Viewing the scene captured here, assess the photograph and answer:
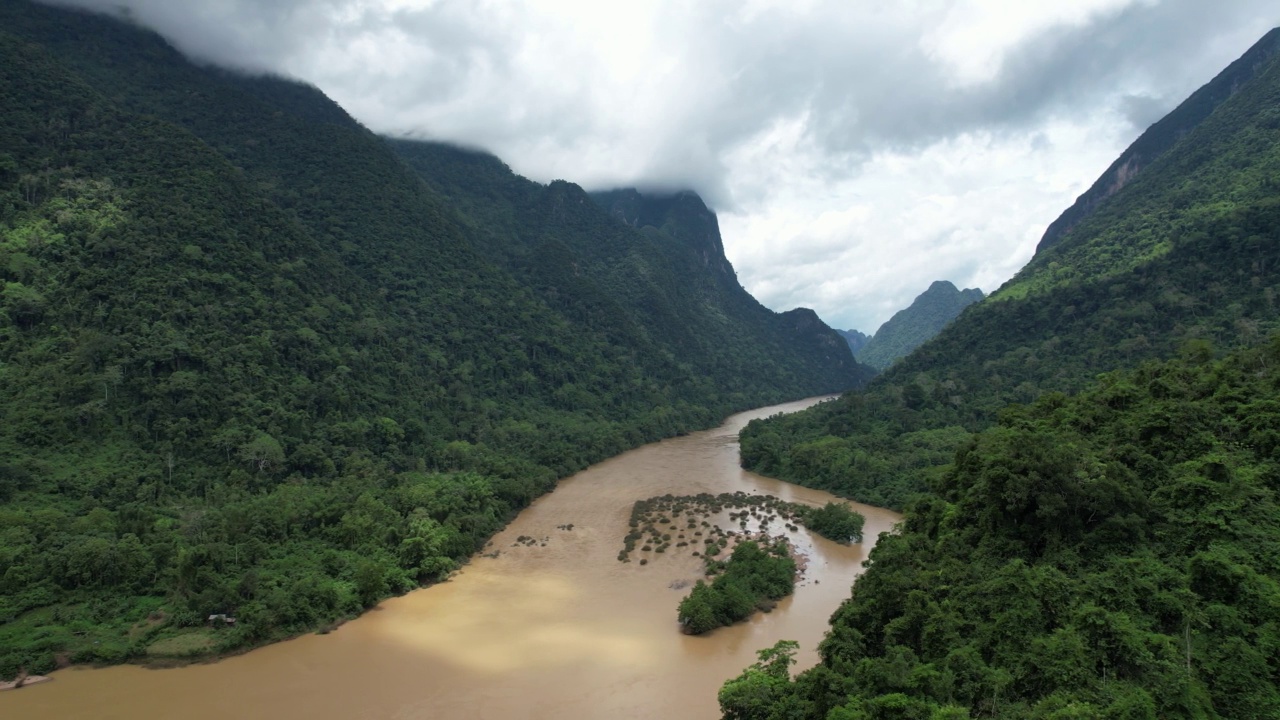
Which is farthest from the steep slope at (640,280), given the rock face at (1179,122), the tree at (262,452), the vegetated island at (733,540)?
the tree at (262,452)

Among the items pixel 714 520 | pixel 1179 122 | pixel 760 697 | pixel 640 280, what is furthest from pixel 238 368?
pixel 1179 122

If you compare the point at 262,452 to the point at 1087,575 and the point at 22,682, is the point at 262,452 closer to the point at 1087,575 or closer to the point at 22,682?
the point at 22,682

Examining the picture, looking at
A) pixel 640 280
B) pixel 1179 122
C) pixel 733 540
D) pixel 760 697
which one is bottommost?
pixel 733 540

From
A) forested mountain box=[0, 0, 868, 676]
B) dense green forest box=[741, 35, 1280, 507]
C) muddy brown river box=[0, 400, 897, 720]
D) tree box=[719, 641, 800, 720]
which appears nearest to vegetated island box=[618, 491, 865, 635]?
muddy brown river box=[0, 400, 897, 720]

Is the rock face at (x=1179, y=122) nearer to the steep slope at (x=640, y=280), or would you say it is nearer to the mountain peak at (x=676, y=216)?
the steep slope at (x=640, y=280)

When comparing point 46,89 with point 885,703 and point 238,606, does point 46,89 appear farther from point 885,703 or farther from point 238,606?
point 885,703

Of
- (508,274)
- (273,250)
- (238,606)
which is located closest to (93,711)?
(238,606)
